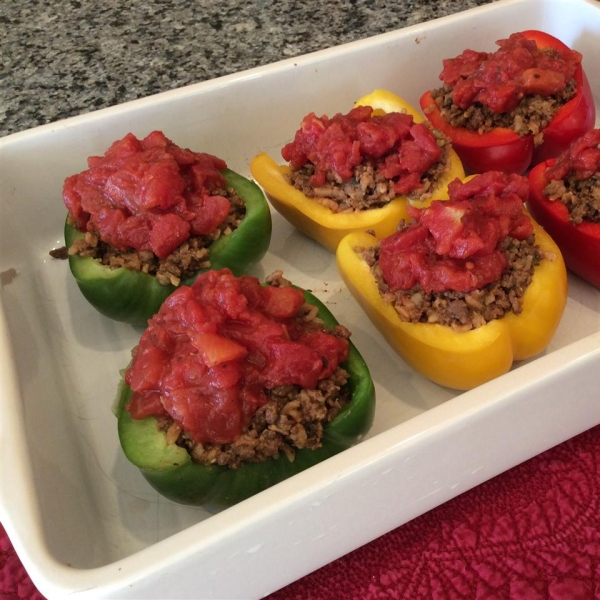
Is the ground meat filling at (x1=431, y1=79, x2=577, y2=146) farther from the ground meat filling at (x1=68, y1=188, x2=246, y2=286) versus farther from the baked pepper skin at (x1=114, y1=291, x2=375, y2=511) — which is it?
the baked pepper skin at (x1=114, y1=291, x2=375, y2=511)

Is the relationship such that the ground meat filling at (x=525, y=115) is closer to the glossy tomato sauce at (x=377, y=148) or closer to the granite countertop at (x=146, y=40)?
the glossy tomato sauce at (x=377, y=148)

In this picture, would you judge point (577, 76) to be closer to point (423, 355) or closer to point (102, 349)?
point (423, 355)

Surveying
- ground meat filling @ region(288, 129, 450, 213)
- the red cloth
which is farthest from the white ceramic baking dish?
ground meat filling @ region(288, 129, 450, 213)

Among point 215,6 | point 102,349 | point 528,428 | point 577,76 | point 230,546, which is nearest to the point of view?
point 230,546

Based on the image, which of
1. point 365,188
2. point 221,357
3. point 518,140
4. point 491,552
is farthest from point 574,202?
point 221,357

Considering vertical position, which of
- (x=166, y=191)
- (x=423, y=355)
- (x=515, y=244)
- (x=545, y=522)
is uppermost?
(x=166, y=191)

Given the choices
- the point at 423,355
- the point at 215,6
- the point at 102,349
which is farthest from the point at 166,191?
the point at 215,6
